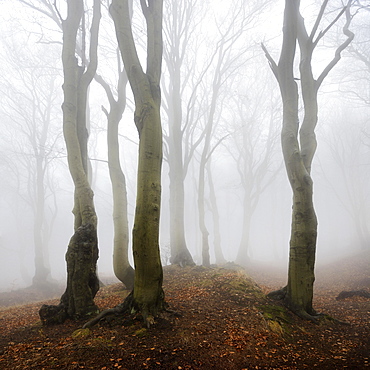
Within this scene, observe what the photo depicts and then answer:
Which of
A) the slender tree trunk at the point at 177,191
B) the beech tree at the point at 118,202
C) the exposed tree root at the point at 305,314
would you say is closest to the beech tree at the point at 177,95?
Answer: the slender tree trunk at the point at 177,191

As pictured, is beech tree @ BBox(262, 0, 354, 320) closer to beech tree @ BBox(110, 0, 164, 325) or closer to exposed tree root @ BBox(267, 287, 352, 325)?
exposed tree root @ BBox(267, 287, 352, 325)

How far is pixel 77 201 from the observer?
15.5 ft

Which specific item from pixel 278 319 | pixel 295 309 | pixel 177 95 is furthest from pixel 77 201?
pixel 177 95

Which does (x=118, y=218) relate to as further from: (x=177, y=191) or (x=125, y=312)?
(x=177, y=191)

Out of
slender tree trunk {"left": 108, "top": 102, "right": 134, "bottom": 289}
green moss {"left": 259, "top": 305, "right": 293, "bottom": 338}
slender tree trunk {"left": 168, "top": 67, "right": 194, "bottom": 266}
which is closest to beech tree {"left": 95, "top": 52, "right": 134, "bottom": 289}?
slender tree trunk {"left": 108, "top": 102, "right": 134, "bottom": 289}

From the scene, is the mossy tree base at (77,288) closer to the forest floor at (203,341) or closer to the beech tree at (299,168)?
the forest floor at (203,341)

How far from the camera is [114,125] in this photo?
764cm

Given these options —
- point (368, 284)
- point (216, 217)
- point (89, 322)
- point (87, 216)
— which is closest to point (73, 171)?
point (87, 216)

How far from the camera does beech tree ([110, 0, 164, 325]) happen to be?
374cm

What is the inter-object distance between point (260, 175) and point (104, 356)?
1850cm

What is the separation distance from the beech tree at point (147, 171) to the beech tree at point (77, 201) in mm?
948

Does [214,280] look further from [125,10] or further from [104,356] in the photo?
[125,10]

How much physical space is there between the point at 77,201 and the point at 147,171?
1806 mm

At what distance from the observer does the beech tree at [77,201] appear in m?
4.08
